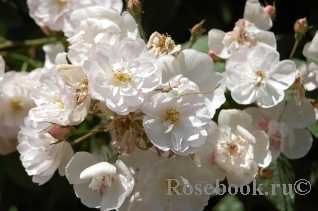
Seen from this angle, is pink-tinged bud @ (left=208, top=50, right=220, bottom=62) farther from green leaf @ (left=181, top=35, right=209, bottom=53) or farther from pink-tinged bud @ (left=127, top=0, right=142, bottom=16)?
pink-tinged bud @ (left=127, top=0, right=142, bottom=16)

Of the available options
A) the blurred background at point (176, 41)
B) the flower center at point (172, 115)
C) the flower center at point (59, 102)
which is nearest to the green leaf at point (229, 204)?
the blurred background at point (176, 41)

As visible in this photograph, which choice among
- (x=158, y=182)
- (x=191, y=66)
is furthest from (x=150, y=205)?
(x=191, y=66)

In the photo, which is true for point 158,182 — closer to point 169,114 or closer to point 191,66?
point 169,114

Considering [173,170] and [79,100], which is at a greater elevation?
[79,100]

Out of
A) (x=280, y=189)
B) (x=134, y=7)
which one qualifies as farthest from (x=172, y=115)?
(x=280, y=189)

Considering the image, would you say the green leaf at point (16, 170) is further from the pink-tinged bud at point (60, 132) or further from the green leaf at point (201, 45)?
the green leaf at point (201, 45)

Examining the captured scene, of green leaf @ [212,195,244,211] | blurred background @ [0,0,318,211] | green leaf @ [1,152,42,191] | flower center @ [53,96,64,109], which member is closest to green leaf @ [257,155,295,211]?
blurred background @ [0,0,318,211]

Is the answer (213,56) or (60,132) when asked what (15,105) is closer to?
(60,132)

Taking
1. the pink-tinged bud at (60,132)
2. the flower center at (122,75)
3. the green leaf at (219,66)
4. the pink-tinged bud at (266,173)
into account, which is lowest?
the pink-tinged bud at (266,173)
